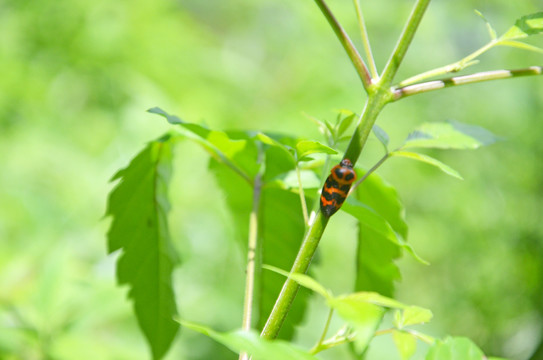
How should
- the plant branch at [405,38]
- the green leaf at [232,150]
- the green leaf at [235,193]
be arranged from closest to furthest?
the plant branch at [405,38], the green leaf at [232,150], the green leaf at [235,193]

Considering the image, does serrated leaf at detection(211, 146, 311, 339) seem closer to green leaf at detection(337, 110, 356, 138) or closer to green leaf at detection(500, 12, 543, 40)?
green leaf at detection(337, 110, 356, 138)

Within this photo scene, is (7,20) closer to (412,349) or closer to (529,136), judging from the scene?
(529,136)

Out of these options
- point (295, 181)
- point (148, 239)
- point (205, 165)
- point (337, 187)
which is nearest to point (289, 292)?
point (337, 187)

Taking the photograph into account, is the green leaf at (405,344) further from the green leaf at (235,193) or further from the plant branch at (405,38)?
the green leaf at (235,193)

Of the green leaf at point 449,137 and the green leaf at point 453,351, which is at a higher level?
the green leaf at point 449,137

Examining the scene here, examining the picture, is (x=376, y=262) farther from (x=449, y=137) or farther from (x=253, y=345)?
(x=253, y=345)

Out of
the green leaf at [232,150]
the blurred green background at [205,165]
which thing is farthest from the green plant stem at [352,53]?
the blurred green background at [205,165]

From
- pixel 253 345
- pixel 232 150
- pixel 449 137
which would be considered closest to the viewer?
pixel 253 345
